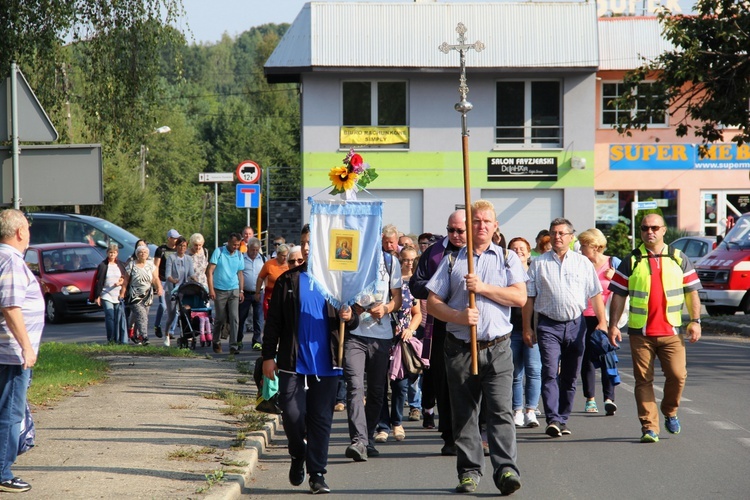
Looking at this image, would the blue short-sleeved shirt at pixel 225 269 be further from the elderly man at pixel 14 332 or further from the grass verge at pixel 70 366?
the elderly man at pixel 14 332

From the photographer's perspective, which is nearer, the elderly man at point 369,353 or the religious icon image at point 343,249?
the religious icon image at point 343,249

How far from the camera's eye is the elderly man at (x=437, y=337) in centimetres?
844

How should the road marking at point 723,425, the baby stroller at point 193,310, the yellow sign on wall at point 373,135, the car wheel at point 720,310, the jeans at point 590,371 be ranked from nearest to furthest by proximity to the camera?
the road marking at point 723,425 → the jeans at point 590,371 → the baby stroller at point 193,310 → the car wheel at point 720,310 → the yellow sign on wall at point 373,135

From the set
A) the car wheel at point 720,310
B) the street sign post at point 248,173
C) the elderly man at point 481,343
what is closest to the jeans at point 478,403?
the elderly man at point 481,343

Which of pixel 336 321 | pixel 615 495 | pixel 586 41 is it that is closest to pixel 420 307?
pixel 336 321

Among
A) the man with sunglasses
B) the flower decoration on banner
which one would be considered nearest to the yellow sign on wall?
the man with sunglasses

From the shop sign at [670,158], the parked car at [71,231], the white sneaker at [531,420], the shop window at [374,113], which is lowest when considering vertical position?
the white sneaker at [531,420]

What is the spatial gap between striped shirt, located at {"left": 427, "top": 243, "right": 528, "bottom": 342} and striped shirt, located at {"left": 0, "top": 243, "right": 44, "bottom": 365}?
2.69m

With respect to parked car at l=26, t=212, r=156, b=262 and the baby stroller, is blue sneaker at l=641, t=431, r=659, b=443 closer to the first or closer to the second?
the baby stroller

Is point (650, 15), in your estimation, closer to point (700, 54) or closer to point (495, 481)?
point (700, 54)

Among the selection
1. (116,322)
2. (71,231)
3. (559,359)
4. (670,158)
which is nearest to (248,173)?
(116,322)

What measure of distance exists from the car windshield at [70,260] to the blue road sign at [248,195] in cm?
544

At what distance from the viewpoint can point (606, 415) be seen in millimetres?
11484

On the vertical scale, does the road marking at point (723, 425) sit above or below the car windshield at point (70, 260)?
below
